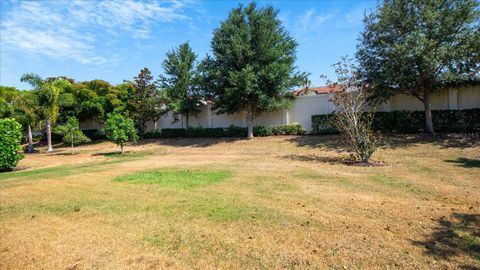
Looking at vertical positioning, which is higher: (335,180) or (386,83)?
(386,83)

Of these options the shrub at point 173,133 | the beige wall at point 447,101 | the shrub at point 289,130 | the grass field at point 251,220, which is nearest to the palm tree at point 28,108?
the shrub at point 173,133

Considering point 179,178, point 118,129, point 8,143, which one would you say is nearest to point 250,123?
point 118,129

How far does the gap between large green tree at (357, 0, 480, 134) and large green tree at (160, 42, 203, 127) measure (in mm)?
12510

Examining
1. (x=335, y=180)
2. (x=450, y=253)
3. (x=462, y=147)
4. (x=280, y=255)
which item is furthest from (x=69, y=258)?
(x=462, y=147)

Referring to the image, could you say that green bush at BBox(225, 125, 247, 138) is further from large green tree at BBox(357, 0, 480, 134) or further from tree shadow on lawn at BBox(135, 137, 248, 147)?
large green tree at BBox(357, 0, 480, 134)

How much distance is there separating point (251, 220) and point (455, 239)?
2628mm

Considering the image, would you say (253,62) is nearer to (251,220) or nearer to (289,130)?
(289,130)

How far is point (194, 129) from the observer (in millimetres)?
23938

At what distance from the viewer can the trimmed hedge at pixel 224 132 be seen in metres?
20.2

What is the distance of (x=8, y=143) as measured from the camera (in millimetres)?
13375

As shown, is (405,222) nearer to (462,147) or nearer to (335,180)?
(335,180)

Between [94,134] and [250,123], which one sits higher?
[250,123]

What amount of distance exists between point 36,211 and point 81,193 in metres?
1.41

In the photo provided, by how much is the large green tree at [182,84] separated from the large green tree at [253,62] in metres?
3.83
